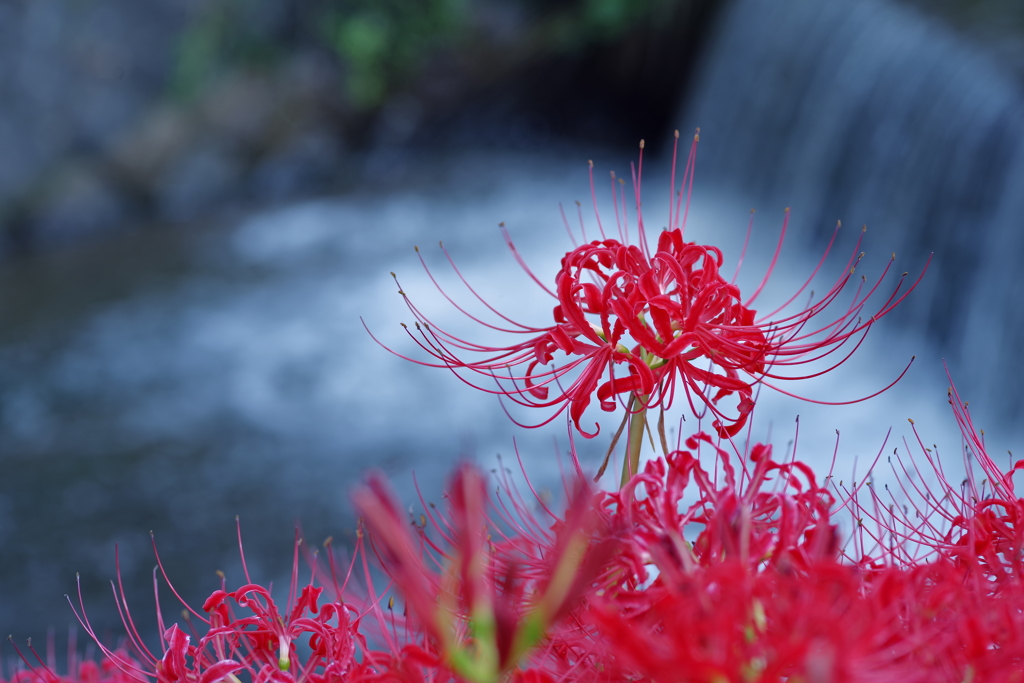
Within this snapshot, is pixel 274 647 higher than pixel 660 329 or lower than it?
lower

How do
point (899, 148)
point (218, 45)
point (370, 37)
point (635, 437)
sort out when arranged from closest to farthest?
point (635, 437), point (899, 148), point (370, 37), point (218, 45)

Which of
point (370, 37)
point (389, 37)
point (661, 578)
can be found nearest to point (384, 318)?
point (370, 37)

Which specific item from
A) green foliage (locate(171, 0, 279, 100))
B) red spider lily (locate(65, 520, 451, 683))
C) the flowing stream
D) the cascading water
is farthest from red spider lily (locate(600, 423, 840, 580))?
green foliage (locate(171, 0, 279, 100))

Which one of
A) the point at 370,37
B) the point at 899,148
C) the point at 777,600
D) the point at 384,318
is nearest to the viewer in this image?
the point at 777,600

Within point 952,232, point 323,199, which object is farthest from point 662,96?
point 952,232

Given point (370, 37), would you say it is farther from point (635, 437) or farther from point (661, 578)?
point (661, 578)

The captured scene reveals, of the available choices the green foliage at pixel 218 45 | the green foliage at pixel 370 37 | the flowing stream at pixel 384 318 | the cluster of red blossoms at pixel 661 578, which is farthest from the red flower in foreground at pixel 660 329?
the green foliage at pixel 218 45

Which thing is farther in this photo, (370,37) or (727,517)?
(370,37)
